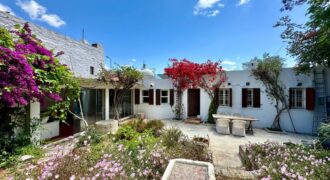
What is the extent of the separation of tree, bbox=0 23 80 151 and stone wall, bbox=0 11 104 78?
3334mm

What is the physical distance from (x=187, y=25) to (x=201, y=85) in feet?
13.5

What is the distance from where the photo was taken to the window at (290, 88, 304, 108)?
978 cm

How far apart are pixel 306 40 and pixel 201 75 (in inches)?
228

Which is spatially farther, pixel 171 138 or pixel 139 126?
pixel 139 126

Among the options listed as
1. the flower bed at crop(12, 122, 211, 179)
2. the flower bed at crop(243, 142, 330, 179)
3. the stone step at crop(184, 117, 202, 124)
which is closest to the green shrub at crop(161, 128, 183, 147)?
the flower bed at crop(12, 122, 211, 179)

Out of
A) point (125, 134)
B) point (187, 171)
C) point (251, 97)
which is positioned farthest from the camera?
point (251, 97)

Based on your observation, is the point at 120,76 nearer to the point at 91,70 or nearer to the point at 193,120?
the point at 91,70

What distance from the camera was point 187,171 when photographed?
348cm

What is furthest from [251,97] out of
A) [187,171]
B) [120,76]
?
[187,171]

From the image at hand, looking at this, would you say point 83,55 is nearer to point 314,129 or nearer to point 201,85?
point 201,85

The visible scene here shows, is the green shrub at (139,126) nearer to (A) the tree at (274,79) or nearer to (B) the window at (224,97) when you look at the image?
(B) the window at (224,97)

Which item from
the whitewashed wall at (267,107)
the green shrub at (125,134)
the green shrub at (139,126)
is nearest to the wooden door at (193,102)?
the whitewashed wall at (267,107)

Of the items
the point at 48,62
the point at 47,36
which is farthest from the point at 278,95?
the point at 47,36

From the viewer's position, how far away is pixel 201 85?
11672mm
